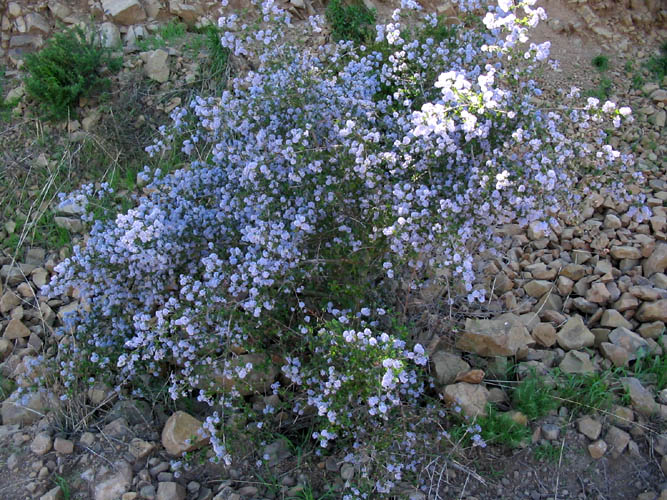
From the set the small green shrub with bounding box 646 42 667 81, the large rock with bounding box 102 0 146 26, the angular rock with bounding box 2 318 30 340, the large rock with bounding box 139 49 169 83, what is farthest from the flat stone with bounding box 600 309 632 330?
the large rock with bounding box 102 0 146 26

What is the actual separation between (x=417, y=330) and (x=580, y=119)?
Answer: 1280mm

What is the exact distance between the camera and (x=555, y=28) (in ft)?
18.2

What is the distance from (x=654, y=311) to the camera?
348cm

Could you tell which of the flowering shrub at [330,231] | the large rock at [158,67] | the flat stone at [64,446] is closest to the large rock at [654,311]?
the flowering shrub at [330,231]

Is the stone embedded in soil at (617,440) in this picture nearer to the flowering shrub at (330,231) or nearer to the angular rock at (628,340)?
the angular rock at (628,340)

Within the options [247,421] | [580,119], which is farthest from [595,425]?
[247,421]

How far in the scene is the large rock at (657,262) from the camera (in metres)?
3.80

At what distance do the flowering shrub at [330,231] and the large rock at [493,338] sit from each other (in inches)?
14.3

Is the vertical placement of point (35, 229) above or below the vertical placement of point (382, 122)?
below

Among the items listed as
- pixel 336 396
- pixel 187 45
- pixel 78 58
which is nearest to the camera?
pixel 336 396

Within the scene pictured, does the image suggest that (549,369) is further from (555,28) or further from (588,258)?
(555,28)

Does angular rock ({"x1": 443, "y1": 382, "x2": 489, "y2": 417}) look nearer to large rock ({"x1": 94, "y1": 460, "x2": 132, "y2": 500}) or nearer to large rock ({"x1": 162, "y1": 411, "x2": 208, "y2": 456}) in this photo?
large rock ({"x1": 162, "y1": 411, "x2": 208, "y2": 456})

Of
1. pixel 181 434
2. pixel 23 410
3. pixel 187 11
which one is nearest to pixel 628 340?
pixel 181 434

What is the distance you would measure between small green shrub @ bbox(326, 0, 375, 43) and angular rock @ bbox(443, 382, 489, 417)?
299 centimetres
